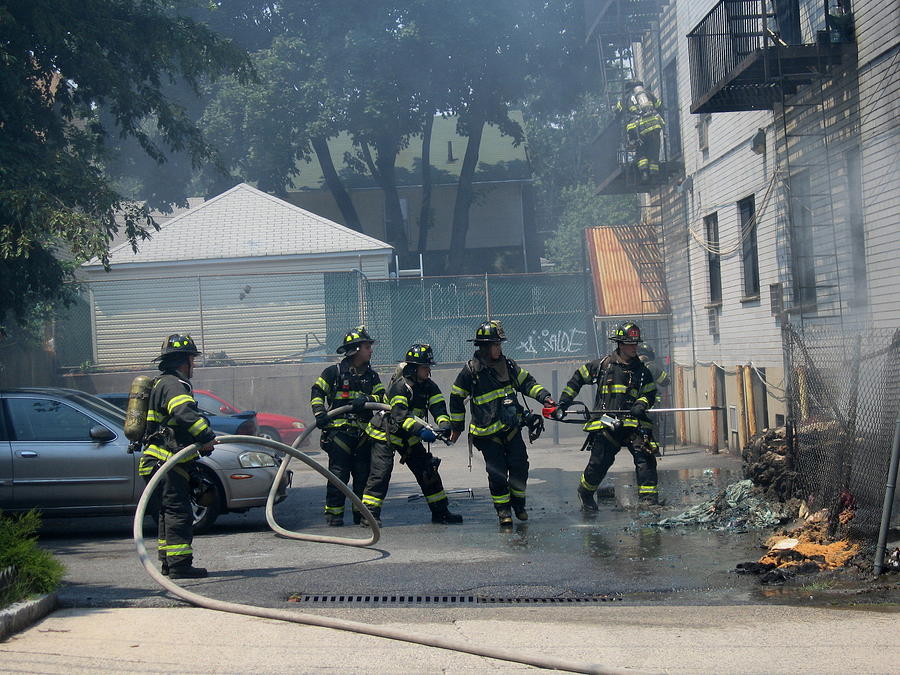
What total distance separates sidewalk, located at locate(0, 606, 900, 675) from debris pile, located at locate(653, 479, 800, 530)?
296 centimetres

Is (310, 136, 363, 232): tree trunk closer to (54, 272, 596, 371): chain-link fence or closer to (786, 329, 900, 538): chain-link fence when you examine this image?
(54, 272, 596, 371): chain-link fence

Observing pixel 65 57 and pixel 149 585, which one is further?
pixel 65 57

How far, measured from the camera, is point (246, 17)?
3428cm

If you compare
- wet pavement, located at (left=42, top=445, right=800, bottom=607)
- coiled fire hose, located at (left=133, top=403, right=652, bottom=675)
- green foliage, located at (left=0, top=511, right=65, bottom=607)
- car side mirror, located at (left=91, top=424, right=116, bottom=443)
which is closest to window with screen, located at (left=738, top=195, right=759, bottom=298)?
wet pavement, located at (left=42, top=445, right=800, bottom=607)

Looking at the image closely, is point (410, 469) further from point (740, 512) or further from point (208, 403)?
point (208, 403)

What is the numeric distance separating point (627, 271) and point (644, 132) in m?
3.13

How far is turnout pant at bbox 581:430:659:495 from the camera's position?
9.95 metres

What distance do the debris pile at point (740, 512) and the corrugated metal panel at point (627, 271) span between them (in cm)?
1030

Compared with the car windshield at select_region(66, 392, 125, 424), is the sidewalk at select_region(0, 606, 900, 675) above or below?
below

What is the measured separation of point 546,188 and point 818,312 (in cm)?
4874

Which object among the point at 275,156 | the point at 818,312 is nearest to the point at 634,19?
the point at 818,312

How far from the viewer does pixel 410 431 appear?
30.2ft

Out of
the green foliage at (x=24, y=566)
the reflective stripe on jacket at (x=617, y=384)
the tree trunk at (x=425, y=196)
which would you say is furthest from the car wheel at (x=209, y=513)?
the tree trunk at (x=425, y=196)

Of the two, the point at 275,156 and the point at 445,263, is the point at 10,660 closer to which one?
the point at 275,156
